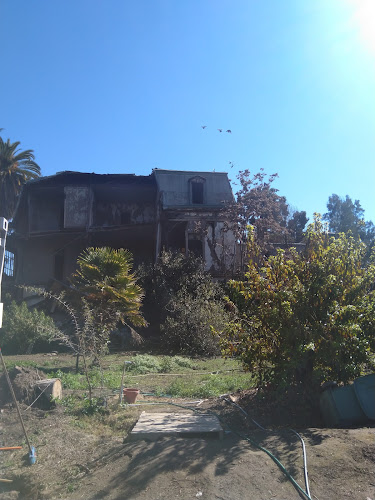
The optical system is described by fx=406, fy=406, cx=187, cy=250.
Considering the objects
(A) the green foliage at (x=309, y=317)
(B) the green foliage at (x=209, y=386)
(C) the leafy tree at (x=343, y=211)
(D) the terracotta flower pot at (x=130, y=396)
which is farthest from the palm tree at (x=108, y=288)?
(C) the leafy tree at (x=343, y=211)

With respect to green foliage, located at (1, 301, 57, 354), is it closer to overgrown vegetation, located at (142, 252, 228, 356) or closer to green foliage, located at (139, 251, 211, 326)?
overgrown vegetation, located at (142, 252, 228, 356)

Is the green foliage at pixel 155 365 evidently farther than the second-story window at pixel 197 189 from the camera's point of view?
No

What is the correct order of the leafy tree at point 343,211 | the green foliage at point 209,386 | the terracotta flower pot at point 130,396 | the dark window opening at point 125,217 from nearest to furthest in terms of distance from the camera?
the terracotta flower pot at point 130,396 < the green foliage at point 209,386 < the dark window opening at point 125,217 < the leafy tree at point 343,211

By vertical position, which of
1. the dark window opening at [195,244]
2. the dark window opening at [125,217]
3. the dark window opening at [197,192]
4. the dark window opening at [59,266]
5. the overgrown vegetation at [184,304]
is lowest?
the overgrown vegetation at [184,304]

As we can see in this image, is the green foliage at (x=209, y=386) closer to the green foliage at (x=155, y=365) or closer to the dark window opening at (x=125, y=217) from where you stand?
the green foliage at (x=155, y=365)

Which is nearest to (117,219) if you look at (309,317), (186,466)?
(309,317)

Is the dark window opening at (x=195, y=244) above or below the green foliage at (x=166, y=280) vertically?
above

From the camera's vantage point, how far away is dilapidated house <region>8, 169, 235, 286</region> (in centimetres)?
2392

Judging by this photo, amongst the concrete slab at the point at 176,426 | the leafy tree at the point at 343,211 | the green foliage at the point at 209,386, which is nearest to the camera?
the concrete slab at the point at 176,426

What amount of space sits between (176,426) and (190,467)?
1.17m

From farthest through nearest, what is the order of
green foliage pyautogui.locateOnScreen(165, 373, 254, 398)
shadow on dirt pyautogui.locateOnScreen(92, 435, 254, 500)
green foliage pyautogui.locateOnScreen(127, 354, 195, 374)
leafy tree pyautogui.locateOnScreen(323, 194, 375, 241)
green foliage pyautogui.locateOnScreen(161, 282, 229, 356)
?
leafy tree pyautogui.locateOnScreen(323, 194, 375, 241), green foliage pyautogui.locateOnScreen(161, 282, 229, 356), green foliage pyautogui.locateOnScreen(127, 354, 195, 374), green foliage pyautogui.locateOnScreen(165, 373, 254, 398), shadow on dirt pyautogui.locateOnScreen(92, 435, 254, 500)

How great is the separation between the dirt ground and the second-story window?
2098 cm

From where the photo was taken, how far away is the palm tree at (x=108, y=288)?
1200 cm

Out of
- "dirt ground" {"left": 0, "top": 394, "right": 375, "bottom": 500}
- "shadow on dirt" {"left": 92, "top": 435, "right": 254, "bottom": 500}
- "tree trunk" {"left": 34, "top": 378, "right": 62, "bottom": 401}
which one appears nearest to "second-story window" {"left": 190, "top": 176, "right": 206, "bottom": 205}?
"tree trunk" {"left": 34, "top": 378, "right": 62, "bottom": 401}
